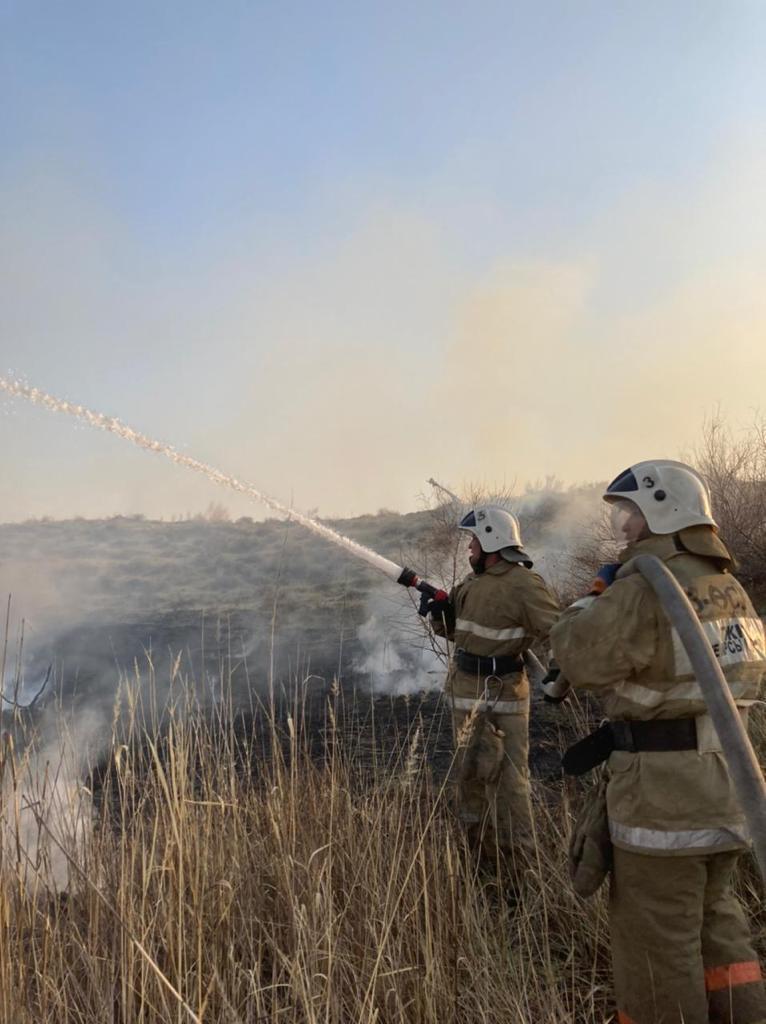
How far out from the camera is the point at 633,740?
7.75 ft

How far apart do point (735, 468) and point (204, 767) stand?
9.58 m

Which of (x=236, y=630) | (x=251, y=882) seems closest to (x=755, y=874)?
(x=251, y=882)

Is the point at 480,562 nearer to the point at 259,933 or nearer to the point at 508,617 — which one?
the point at 508,617

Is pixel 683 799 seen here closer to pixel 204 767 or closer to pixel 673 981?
pixel 673 981

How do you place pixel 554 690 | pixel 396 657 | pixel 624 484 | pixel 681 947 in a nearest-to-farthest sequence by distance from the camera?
pixel 681 947
pixel 624 484
pixel 554 690
pixel 396 657

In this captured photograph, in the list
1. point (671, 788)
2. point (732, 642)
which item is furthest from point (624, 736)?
point (732, 642)

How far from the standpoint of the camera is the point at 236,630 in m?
14.4

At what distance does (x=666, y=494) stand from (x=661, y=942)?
55.0 inches

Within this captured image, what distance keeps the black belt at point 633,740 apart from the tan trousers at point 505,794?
149 cm

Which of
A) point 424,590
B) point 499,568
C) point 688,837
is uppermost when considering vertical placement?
point 499,568

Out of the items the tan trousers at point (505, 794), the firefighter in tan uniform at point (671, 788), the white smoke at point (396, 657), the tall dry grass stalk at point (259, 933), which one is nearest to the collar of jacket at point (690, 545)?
the firefighter in tan uniform at point (671, 788)

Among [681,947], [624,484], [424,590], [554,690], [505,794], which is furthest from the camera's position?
[424,590]

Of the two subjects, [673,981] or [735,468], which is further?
[735,468]

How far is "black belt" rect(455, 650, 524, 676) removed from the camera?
4297 millimetres
